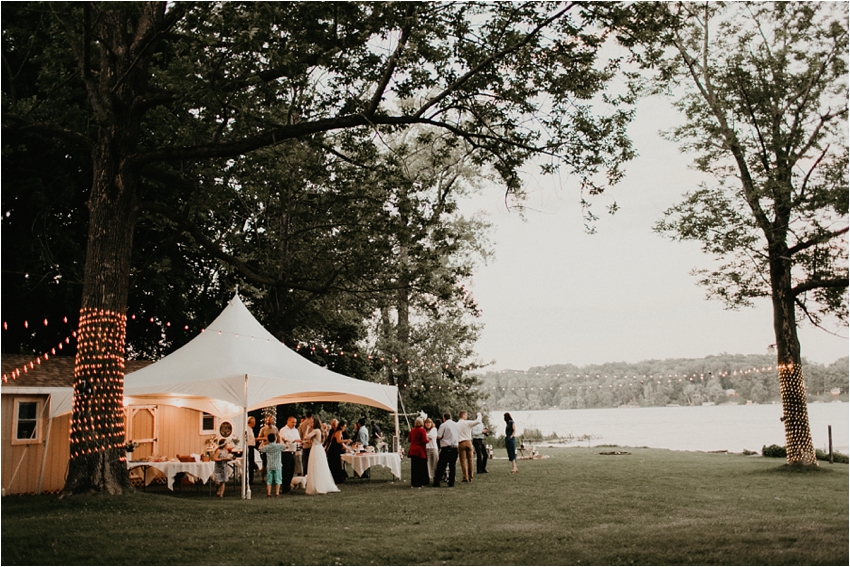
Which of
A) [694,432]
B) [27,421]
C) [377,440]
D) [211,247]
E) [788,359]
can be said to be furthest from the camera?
[694,432]

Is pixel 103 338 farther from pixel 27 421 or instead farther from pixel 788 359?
pixel 788 359

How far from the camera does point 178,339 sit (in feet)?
70.2

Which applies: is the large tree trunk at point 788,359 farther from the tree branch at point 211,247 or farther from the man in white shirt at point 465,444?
the tree branch at point 211,247

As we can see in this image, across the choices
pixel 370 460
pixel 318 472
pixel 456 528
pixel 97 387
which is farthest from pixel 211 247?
pixel 456 528

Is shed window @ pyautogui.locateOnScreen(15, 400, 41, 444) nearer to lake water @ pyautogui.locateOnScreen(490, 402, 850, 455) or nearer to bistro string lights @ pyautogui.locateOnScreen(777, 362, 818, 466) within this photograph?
bistro string lights @ pyautogui.locateOnScreen(777, 362, 818, 466)

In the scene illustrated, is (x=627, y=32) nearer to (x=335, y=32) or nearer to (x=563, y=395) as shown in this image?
(x=335, y=32)

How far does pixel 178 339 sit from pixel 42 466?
25.1ft

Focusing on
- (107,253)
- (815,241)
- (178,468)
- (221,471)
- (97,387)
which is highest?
(815,241)

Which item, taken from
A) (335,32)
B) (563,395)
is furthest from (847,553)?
(563,395)

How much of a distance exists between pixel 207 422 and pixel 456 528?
11828 millimetres

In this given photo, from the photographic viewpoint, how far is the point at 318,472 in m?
14.1

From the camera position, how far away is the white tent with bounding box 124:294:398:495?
13586 mm

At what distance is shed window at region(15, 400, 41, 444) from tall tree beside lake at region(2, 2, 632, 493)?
432 centimetres

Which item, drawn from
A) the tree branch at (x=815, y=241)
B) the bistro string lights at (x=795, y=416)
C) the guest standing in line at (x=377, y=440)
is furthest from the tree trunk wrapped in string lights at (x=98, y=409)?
the bistro string lights at (x=795, y=416)
